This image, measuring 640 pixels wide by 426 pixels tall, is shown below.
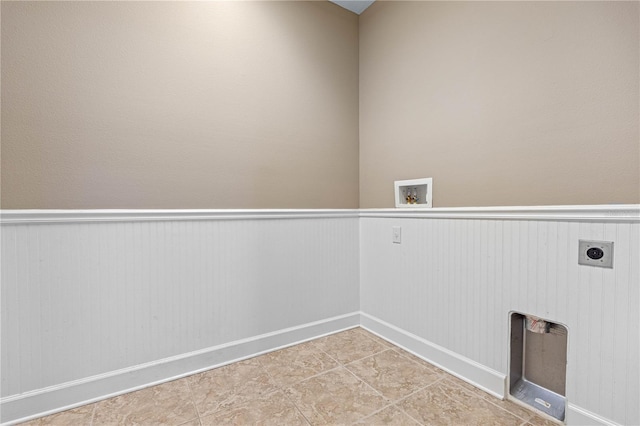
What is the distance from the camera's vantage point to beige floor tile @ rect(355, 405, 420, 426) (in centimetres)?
134

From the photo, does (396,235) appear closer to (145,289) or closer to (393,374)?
(393,374)

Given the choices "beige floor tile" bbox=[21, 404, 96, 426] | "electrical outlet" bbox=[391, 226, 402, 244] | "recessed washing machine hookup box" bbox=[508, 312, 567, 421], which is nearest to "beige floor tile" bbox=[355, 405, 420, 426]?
"recessed washing machine hookup box" bbox=[508, 312, 567, 421]

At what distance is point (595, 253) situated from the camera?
4.02ft

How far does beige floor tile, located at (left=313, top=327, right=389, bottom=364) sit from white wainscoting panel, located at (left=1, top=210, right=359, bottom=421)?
104 millimetres

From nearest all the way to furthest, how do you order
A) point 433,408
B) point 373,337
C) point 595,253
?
point 595,253 < point 433,408 < point 373,337

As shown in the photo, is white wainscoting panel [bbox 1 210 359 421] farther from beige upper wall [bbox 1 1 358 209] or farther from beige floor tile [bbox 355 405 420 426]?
beige floor tile [bbox 355 405 420 426]

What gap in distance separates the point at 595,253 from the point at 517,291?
361 mm

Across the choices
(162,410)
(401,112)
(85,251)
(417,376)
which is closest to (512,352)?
(417,376)

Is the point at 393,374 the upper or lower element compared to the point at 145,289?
lower

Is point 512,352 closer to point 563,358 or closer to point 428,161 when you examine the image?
point 563,358

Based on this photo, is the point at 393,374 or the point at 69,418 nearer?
the point at 69,418

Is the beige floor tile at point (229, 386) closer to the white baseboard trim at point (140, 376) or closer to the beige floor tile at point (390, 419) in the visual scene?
the white baseboard trim at point (140, 376)

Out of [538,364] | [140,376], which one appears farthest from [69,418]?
[538,364]

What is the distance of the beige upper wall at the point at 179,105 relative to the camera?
1.41 m
